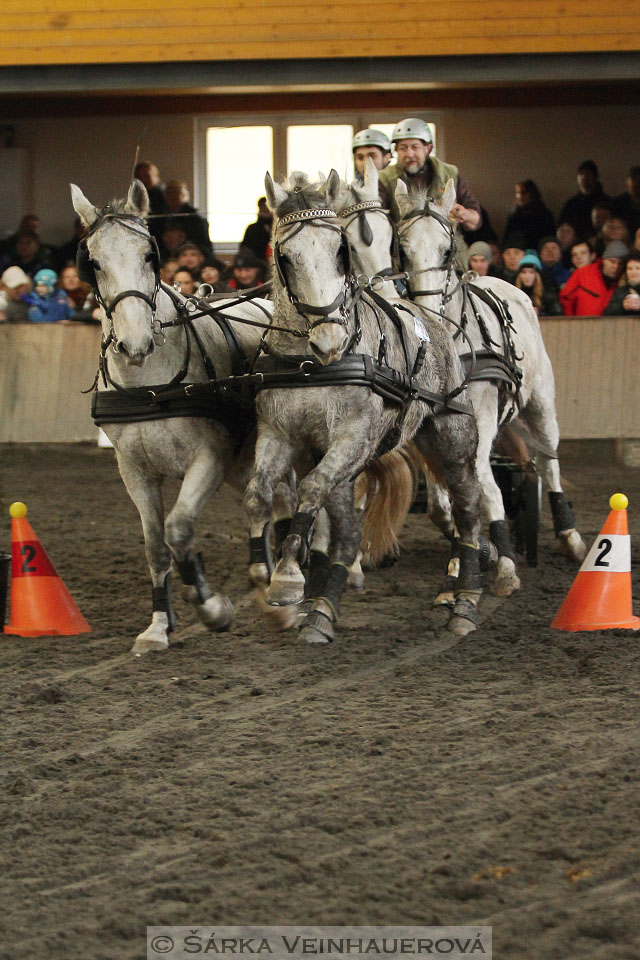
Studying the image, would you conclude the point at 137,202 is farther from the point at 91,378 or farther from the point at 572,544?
the point at 91,378

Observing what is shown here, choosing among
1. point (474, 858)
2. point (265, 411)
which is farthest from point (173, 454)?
point (474, 858)

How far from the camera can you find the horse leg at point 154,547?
217 inches

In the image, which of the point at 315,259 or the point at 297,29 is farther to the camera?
the point at 297,29

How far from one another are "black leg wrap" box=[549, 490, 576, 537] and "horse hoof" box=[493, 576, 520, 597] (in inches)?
43.0

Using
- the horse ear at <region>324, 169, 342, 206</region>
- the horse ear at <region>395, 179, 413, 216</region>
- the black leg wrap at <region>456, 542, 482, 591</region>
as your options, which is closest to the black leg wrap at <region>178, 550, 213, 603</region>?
the black leg wrap at <region>456, 542, 482, 591</region>

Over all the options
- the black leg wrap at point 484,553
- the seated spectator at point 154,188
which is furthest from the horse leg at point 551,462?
the seated spectator at point 154,188

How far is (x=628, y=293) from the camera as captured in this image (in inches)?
451

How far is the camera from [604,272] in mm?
11828

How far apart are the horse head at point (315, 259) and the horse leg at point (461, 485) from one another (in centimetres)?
103

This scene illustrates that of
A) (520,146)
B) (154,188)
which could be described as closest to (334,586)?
(154,188)

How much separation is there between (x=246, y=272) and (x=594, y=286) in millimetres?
3368

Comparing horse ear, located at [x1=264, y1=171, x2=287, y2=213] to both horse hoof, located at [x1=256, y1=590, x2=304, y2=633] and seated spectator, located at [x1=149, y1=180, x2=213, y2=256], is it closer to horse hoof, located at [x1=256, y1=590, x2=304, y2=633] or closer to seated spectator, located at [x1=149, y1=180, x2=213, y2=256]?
horse hoof, located at [x1=256, y1=590, x2=304, y2=633]

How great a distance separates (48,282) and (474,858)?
396 inches

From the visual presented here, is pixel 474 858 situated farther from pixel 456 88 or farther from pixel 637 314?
pixel 456 88
